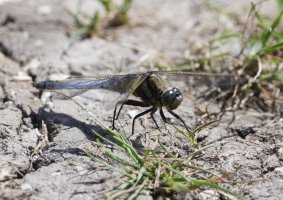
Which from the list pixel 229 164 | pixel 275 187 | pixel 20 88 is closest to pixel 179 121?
pixel 229 164

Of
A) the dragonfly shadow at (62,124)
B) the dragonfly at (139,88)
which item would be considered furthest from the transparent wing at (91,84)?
the dragonfly shadow at (62,124)

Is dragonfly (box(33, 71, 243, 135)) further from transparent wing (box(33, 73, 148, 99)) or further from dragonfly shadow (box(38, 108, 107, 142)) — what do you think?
dragonfly shadow (box(38, 108, 107, 142))

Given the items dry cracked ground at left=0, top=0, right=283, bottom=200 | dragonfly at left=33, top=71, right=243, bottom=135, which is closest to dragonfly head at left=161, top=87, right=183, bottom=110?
dragonfly at left=33, top=71, right=243, bottom=135

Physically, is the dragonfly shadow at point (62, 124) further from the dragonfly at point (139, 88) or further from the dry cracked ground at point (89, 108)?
the dragonfly at point (139, 88)

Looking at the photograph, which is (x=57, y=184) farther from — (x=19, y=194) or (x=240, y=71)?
(x=240, y=71)

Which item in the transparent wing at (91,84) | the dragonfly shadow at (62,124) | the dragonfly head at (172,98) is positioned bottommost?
the dragonfly shadow at (62,124)

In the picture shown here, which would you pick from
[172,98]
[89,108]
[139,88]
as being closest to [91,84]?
[89,108]

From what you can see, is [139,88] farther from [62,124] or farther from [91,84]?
[62,124]
